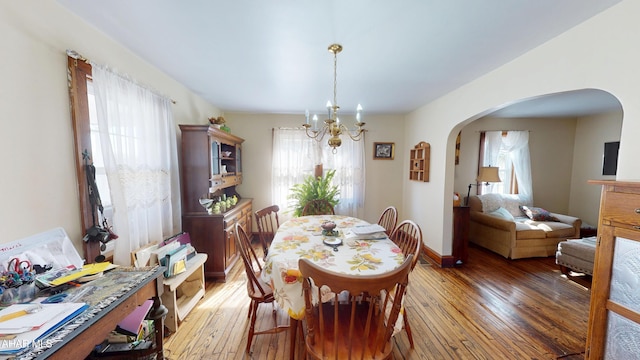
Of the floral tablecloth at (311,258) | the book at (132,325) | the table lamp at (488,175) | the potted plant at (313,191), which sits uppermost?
the table lamp at (488,175)

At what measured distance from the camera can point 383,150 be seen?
13.9 feet

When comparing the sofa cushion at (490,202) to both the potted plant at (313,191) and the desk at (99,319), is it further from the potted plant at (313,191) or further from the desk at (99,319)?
the desk at (99,319)

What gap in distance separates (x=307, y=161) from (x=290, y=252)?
2635 mm

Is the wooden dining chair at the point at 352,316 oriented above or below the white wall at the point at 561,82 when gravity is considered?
below

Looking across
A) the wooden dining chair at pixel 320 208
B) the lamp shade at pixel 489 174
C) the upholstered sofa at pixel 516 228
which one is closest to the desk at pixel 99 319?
the wooden dining chair at pixel 320 208

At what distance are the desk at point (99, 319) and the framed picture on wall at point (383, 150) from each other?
3712 millimetres

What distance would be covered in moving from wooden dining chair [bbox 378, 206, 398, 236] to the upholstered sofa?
1931mm

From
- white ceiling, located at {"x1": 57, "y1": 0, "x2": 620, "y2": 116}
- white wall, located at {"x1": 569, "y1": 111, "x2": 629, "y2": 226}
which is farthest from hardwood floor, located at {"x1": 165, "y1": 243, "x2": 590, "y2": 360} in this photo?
white ceiling, located at {"x1": 57, "y1": 0, "x2": 620, "y2": 116}

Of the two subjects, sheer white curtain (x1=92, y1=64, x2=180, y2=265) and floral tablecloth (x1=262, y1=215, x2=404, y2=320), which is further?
sheer white curtain (x1=92, y1=64, x2=180, y2=265)

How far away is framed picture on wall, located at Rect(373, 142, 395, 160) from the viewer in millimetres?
4223

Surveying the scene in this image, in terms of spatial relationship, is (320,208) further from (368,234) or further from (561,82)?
(561,82)

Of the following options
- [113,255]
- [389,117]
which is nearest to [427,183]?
[389,117]

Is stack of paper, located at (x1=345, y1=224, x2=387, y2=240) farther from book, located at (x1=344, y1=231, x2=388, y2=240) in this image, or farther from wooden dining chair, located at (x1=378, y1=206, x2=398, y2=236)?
wooden dining chair, located at (x1=378, y1=206, x2=398, y2=236)

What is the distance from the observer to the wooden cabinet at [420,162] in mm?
3416
